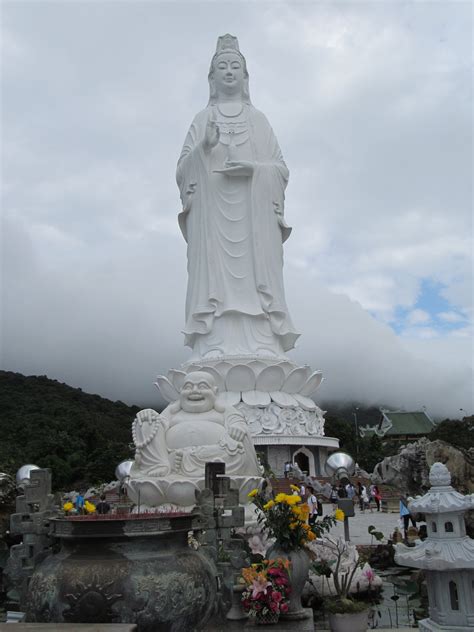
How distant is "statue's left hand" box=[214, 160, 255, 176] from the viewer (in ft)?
57.5

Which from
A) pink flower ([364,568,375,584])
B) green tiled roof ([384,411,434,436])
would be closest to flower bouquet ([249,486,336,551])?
pink flower ([364,568,375,584])

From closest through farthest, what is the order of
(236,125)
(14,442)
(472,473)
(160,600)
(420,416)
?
1. (160,600)
2. (472,473)
3. (236,125)
4. (14,442)
5. (420,416)

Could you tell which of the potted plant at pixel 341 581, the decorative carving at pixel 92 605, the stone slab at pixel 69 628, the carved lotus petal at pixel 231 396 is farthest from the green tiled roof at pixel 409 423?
the stone slab at pixel 69 628

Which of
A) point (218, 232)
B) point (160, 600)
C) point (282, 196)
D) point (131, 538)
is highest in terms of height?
point (282, 196)

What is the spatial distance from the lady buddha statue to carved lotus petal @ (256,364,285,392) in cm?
54

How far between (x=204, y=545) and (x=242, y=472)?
10.1ft

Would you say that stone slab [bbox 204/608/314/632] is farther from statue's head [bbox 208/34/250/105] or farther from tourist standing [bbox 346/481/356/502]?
statue's head [bbox 208/34/250/105]

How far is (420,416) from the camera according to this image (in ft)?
144

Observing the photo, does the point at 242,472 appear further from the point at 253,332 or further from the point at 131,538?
the point at 253,332

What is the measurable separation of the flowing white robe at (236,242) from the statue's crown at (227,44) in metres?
2.21

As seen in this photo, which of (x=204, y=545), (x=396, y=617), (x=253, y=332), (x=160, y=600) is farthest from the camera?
(x=253, y=332)

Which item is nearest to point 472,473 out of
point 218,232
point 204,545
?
point 204,545

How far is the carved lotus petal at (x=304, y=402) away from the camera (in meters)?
16.8

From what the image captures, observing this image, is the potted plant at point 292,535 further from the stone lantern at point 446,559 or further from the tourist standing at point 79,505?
the tourist standing at point 79,505
